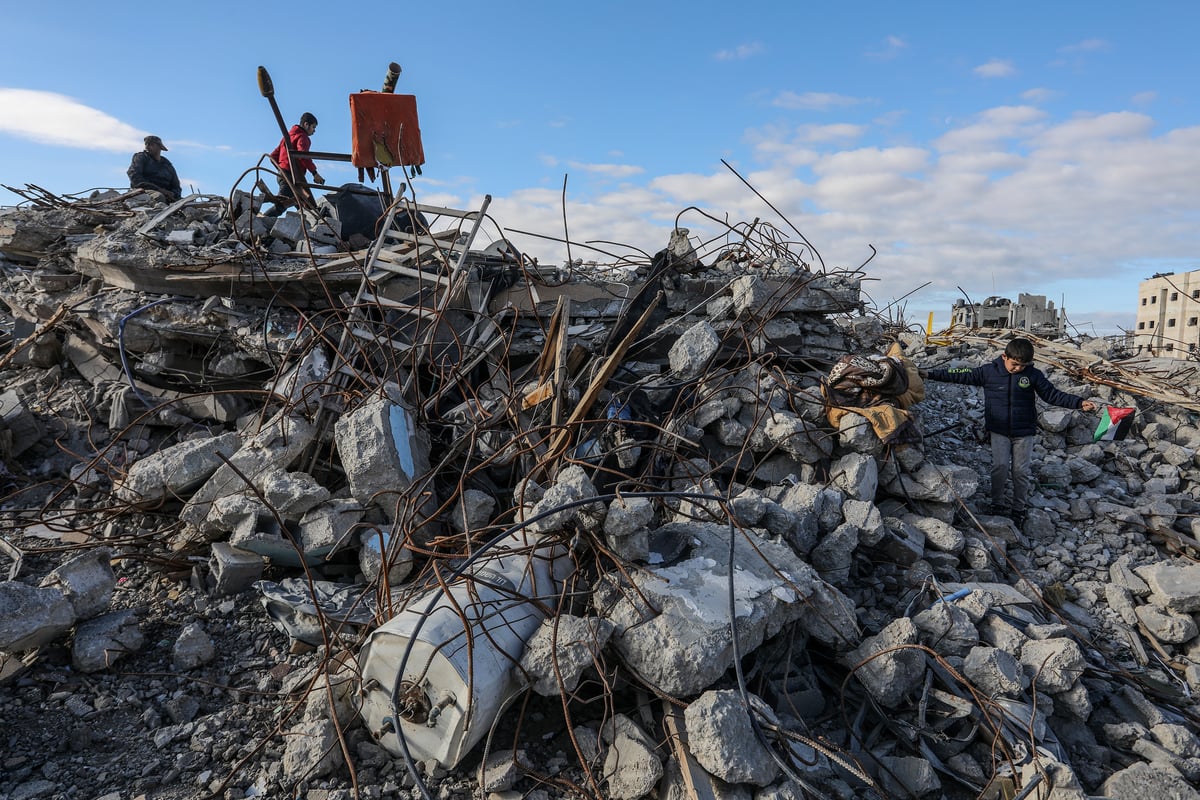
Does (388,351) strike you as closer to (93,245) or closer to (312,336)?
(312,336)

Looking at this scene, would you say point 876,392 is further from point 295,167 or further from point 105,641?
point 295,167

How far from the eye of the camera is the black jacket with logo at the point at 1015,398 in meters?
5.13

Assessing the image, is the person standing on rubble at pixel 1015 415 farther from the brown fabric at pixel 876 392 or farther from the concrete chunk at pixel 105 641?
the concrete chunk at pixel 105 641

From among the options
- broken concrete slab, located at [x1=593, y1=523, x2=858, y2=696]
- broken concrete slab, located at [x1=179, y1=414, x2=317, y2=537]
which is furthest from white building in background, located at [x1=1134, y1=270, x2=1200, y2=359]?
broken concrete slab, located at [x1=179, y1=414, x2=317, y2=537]

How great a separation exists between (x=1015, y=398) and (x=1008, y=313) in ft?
27.7

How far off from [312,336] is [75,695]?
2.90 meters

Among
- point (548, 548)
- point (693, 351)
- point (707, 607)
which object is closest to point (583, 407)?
point (693, 351)

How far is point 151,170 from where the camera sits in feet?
28.0

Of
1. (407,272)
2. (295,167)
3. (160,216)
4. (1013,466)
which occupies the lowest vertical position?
(1013,466)

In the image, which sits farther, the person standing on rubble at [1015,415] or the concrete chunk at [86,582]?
the person standing on rubble at [1015,415]

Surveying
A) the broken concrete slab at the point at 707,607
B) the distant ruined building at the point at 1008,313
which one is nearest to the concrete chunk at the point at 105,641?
the broken concrete slab at the point at 707,607

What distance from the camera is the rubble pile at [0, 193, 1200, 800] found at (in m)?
2.94

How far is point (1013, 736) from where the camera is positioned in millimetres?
3109

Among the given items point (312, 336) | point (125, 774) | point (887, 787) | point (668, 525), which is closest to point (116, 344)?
point (312, 336)
